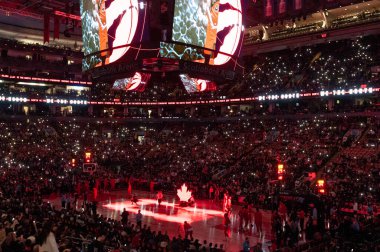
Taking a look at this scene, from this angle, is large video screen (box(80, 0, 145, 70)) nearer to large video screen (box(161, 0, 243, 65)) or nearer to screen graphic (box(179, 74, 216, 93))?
large video screen (box(161, 0, 243, 65))

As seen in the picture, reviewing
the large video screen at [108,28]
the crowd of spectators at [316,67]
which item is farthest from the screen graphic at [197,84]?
the crowd of spectators at [316,67]

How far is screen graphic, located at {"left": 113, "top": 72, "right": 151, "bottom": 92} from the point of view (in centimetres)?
1118

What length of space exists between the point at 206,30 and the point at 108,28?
7.39 ft

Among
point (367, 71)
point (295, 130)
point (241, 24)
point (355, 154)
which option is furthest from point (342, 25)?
point (241, 24)

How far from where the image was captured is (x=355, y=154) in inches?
1072

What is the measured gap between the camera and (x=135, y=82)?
37.6 feet

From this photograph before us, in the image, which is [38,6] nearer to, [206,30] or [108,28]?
[108,28]

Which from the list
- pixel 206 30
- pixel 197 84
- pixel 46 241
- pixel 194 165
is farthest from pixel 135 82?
pixel 194 165

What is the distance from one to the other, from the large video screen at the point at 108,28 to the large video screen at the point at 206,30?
0.83m

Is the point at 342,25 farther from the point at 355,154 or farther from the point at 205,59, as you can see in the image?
the point at 205,59

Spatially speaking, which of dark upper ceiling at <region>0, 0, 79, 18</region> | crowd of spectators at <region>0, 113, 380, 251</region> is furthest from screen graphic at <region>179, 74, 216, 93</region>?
dark upper ceiling at <region>0, 0, 79, 18</region>

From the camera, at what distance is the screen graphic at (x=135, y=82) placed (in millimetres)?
11180

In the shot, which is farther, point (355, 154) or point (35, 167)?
point (35, 167)

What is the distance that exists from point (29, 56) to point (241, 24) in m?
39.6
